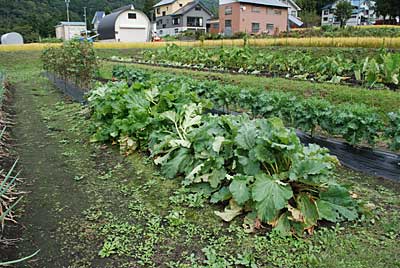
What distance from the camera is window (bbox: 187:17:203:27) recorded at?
148 ft

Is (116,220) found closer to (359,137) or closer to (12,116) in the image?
(359,137)

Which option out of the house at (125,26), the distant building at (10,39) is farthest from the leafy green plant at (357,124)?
the house at (125,26)

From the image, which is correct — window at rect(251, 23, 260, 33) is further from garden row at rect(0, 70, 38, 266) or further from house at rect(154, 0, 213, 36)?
garden row at rect(0, 70, 38, 266)

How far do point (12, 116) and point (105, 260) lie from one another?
6.21m

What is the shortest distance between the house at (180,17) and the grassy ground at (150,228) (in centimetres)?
4123

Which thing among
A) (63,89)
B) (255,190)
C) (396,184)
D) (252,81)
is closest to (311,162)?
(255,190)

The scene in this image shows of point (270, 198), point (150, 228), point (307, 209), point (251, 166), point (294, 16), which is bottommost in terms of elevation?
point (150, 228)

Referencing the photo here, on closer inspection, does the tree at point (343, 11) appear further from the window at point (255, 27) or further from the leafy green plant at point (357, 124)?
the leafy green plant at point (357, 124)

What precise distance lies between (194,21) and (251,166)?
44892 mm

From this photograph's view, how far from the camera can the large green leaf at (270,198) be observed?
2887 mm

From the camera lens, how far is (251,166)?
130 inches

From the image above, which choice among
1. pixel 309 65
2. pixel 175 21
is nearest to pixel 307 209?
pixel 309 65

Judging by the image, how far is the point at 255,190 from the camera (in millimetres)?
2965

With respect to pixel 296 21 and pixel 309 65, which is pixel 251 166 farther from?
pixel 296 21
